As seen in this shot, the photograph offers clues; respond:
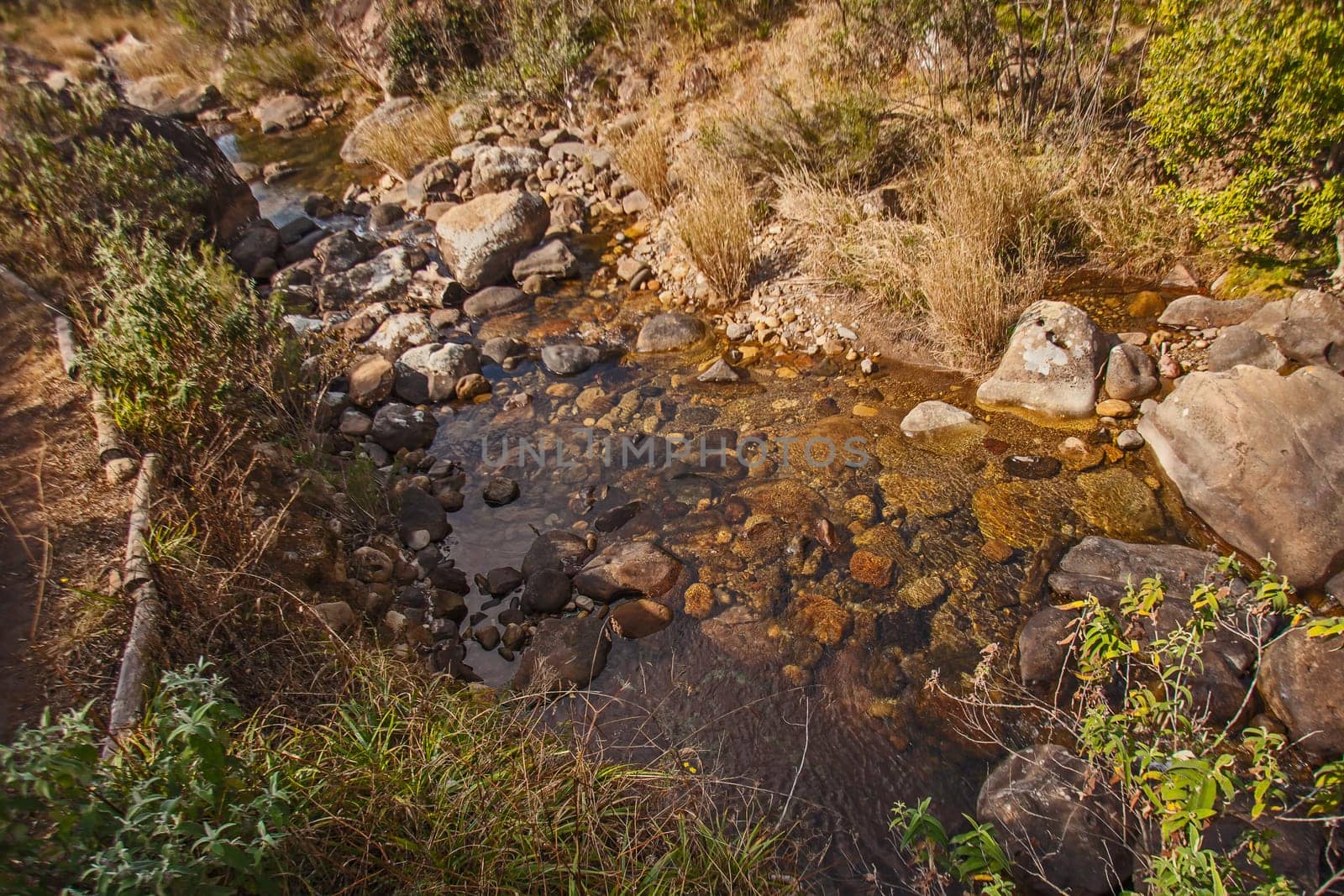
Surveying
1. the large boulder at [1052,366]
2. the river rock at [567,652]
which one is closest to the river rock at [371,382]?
the river rock at [567,652]

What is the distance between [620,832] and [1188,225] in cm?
489

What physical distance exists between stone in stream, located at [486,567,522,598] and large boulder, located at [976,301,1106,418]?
295 cm

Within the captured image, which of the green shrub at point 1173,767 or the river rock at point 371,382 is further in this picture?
the river rock at point 371,382

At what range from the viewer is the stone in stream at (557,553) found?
3.70 metres

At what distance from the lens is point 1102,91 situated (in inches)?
202

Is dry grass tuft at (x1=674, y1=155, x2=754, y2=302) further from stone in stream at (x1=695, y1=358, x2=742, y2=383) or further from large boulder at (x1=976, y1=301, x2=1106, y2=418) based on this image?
large boulder at (x1=976, y1=301, x2=1106, y2=418)

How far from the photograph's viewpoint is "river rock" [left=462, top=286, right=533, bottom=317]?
6.09m

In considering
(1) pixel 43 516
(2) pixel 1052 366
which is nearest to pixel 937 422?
(2) pixel 1052 366

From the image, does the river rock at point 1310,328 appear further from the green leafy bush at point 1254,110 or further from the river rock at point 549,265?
the river rock at point 549,265

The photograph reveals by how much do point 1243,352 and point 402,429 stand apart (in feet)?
16.3

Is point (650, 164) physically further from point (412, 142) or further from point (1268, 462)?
point (1268, 462)

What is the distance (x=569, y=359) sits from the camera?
5262mm

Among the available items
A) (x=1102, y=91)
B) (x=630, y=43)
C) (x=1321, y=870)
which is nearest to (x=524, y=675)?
(x=1321, y=870)

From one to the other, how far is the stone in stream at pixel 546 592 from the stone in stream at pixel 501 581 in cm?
11
